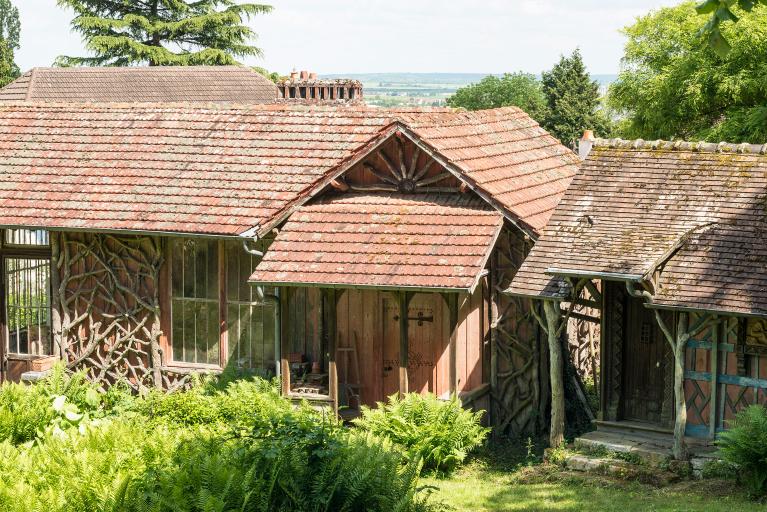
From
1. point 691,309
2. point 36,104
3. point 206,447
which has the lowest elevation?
point 206,447

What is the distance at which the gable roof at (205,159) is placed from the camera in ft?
62.5

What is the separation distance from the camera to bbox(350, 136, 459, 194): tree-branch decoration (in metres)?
18.9

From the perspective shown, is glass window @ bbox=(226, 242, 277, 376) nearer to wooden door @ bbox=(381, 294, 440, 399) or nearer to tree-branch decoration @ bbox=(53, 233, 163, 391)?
tree-branch decoration @ bbox=(53, 233, 163, 391)

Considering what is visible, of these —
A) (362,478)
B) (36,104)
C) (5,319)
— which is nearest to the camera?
(362,478)

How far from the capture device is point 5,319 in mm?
20688

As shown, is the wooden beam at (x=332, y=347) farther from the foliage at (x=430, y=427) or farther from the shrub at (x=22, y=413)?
the shrub at (x=22, y=413)

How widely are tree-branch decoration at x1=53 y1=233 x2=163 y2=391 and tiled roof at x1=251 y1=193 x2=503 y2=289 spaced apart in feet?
9.41

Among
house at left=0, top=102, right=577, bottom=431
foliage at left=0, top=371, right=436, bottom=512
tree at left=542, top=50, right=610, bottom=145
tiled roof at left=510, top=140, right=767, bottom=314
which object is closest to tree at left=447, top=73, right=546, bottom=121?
tree at left=542, top=50, right=610, bottom=145

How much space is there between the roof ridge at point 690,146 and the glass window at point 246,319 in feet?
19.4

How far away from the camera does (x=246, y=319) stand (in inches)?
771

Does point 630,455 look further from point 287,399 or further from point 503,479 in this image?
point 287,399

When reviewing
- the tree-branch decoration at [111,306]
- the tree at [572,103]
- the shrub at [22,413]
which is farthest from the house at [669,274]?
the tree at [572,103]

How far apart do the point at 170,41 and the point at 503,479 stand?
153ft

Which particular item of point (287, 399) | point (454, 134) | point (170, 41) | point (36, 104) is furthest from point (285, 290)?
point (170, 41)
